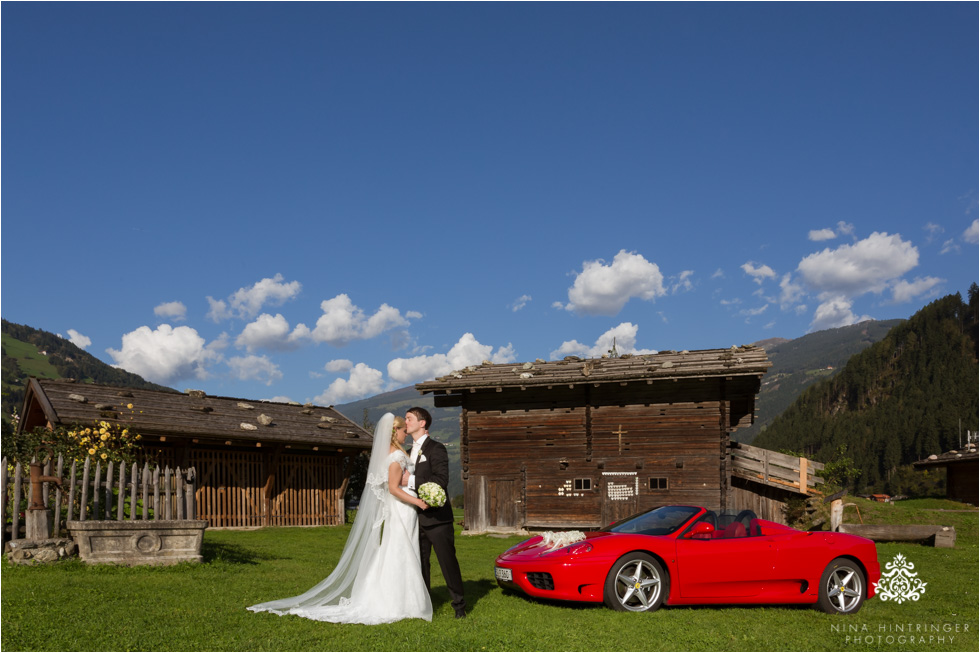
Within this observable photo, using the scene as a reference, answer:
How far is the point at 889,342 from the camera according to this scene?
157000 mm

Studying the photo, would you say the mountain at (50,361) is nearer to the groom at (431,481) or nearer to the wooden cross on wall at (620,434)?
the wooden cross on wall at (620,434)

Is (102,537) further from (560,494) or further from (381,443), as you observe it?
(560,494)

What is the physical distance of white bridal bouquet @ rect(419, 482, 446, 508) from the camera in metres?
8.39

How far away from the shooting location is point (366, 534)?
871 centimetres

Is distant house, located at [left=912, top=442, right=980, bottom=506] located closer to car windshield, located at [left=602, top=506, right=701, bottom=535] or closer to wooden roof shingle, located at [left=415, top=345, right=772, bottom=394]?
wooden roof shingle, located at [left=415, top=345, right=772, bottom=394]

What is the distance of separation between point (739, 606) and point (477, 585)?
3783mm

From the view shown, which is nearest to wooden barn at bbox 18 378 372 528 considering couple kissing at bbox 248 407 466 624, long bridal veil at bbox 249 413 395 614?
long bridal veil at bbox 249 413 395 614

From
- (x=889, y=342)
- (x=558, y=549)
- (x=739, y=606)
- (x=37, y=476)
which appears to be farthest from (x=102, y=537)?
(x=889, y=342)

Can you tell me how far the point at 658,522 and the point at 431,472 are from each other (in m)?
2.96

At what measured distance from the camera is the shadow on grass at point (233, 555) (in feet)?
42.3

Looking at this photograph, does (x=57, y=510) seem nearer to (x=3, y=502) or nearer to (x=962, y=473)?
(x=3, y=502)

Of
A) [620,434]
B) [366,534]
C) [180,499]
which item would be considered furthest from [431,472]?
[620,434]

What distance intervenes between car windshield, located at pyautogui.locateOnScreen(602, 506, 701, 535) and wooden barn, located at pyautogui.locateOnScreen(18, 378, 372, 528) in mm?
17718

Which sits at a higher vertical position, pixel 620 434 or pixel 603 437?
pixel 620 434
